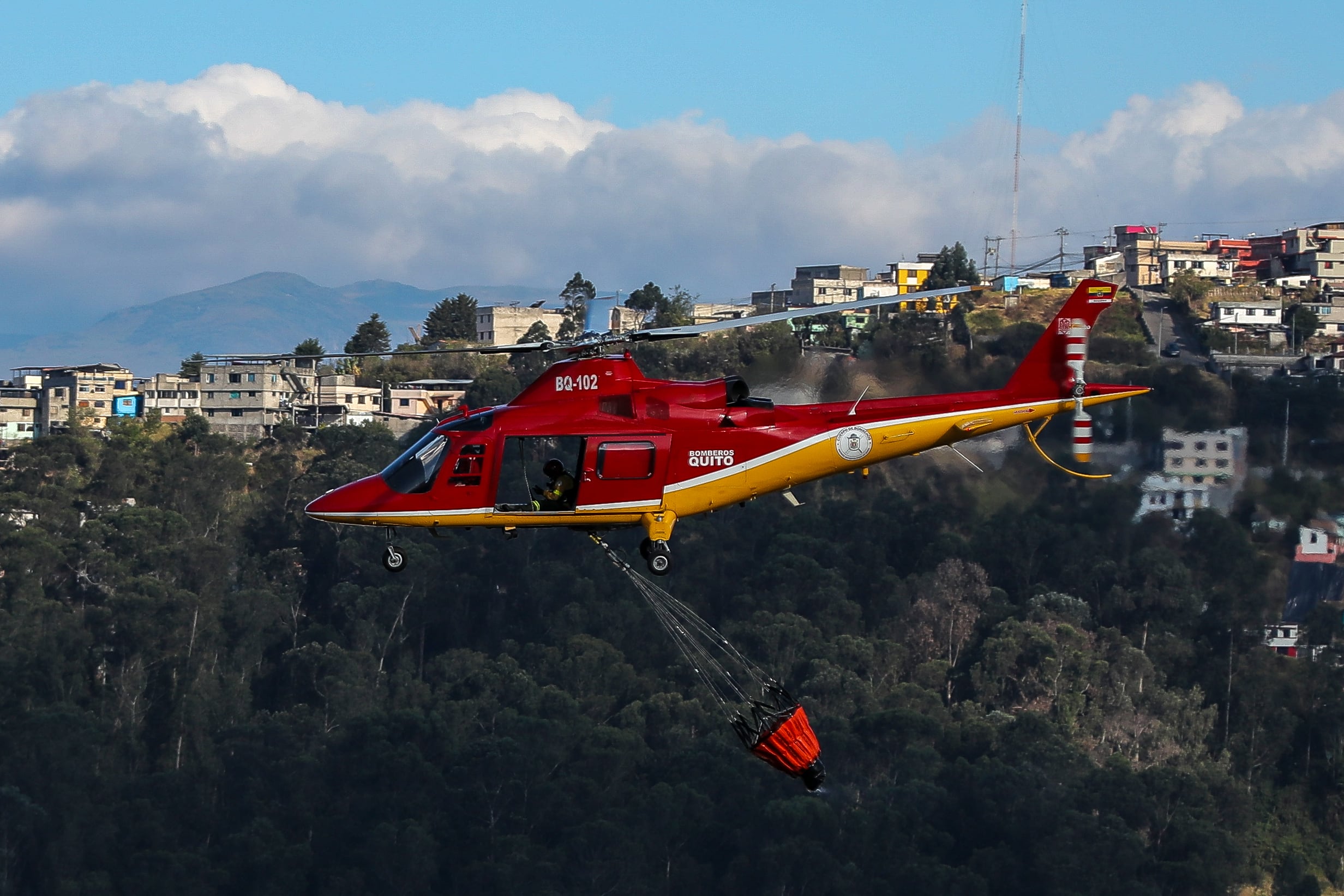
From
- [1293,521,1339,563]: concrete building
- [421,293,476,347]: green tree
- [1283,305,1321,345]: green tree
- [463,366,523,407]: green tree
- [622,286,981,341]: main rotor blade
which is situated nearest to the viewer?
[622,286,981,341]: main rotor blade

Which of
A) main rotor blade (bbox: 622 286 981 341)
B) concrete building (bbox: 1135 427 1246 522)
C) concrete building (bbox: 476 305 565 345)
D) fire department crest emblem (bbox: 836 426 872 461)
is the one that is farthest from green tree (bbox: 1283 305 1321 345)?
main rotor blade (bbox: 622 286 981 341)

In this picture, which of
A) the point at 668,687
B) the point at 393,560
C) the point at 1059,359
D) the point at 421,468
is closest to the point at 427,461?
the point at 421,468

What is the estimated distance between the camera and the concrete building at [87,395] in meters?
147

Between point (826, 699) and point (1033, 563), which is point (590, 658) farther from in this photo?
point (1033, 563)

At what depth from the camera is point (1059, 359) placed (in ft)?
112

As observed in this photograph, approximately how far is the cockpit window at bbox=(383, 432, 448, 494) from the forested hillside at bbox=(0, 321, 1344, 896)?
48145 mm

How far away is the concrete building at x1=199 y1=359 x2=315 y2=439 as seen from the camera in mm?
140000

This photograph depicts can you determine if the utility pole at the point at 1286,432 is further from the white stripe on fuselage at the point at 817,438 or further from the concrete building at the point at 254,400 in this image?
the white stripe on fuselage at the point at 817,438

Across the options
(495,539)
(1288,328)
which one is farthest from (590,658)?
(1288,328)

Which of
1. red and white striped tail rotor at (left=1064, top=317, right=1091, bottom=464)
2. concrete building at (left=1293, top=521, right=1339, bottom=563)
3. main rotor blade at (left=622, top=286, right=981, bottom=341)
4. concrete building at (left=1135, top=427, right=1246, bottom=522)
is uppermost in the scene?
main rotor blade at (left=622, top=286, right=981, bottom=341)

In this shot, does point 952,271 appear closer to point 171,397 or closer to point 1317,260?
point 1317,260

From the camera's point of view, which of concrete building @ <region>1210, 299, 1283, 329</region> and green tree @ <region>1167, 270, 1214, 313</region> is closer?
concrete building @ <region>1210, 299, 1283, 329</region>

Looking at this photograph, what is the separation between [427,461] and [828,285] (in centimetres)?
15799

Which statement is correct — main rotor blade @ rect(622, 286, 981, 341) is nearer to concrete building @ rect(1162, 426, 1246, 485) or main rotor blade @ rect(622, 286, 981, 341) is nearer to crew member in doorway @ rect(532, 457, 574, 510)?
crew member in doorway @ rect(532, 457, 574, 510)
